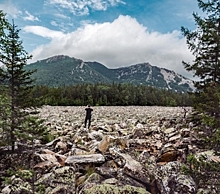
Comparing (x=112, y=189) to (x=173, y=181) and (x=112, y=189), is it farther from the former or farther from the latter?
(x=173, y=181)

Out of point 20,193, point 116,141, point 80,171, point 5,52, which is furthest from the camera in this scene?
point 116,141

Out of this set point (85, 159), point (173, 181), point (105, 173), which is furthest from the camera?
point (85, 159)

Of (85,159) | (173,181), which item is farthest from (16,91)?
(173,181)

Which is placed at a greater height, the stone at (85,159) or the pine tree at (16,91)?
the pine tree at (16,91)

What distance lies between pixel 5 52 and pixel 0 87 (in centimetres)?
136

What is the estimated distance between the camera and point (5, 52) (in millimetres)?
8938

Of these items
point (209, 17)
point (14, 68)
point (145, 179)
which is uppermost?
point (209, 17)

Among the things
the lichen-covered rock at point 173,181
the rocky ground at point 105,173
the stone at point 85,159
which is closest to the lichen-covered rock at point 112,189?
the rocky ground at point 105,173

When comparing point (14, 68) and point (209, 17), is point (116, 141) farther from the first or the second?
point (209, 17)

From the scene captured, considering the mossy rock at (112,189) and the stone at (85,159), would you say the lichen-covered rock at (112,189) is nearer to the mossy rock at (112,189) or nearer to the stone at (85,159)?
the mossy rock at (112,189)

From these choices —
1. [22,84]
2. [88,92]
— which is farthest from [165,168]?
[88,92]

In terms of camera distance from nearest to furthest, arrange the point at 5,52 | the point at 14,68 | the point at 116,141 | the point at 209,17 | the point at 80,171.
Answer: the point at 80,171, the point at 5,52, the point at 14,68, the point at 116,141, the point at 209,17

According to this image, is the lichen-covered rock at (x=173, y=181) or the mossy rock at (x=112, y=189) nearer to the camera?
the mossy rock at (x=112, y=189)

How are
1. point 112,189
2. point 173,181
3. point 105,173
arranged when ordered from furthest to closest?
point 105,173 < point 173,181 < point 112,189
